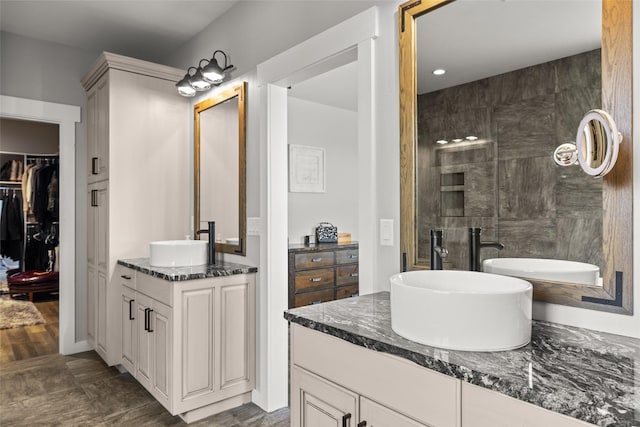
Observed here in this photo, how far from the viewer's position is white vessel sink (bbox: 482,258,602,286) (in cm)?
124

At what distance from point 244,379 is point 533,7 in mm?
2396

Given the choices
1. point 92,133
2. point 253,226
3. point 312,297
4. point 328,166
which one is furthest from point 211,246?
point 328,166

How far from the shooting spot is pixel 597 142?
116 centimetres

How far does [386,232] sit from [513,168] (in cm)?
58

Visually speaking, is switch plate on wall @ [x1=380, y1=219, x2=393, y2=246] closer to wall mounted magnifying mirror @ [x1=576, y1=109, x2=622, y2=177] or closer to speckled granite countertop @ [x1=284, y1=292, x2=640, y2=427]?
speckled granite countertop @ [x1=284, y1=292, x2=640, y2=427]

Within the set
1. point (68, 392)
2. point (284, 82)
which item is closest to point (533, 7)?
point (284, 82)

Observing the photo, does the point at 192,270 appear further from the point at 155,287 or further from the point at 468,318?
the point at 468,318

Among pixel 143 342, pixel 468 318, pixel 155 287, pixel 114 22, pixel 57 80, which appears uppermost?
pixel 114 22

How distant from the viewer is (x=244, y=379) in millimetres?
2602

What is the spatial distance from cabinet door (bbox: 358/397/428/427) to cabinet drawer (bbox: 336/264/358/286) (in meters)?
2.93

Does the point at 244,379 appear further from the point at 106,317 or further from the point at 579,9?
the point at 579,9

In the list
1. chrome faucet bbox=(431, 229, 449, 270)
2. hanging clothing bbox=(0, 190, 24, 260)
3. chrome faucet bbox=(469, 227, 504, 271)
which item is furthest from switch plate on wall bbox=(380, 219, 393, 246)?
hanging clothing bbox=(0, 190, 24, 260)

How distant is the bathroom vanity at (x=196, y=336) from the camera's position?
235 cm

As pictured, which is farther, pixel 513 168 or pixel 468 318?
pixel 513 168
